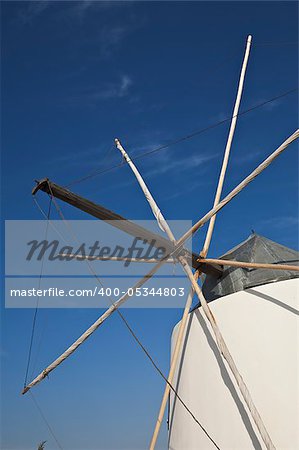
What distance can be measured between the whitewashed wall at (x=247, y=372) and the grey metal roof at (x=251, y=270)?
26 cm

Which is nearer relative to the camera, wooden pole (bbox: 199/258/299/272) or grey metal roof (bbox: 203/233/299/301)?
wooden pole (bbox: 199/258/299/272)

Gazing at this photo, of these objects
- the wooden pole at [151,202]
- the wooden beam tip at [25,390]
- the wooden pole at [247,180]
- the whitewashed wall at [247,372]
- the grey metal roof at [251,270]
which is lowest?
the whitewashed wall at [247,372]

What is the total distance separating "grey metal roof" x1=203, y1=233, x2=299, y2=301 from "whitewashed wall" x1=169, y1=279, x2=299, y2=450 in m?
0.26

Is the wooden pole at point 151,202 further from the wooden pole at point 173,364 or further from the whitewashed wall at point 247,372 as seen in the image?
the whitewashed wall at point 247,372

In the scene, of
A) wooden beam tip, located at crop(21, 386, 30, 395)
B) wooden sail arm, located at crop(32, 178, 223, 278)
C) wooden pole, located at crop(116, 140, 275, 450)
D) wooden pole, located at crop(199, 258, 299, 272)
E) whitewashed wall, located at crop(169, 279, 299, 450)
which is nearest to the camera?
wooden pole, located at crop(116, 140, 275, 450)

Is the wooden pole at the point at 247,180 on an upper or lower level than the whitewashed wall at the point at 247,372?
upper

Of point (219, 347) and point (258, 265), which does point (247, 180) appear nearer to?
point (258, 265)

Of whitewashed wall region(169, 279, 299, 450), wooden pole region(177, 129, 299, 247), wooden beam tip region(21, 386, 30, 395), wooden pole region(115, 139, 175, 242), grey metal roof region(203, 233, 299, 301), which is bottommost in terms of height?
whitewashed wall region(169, 279, 299, 450)

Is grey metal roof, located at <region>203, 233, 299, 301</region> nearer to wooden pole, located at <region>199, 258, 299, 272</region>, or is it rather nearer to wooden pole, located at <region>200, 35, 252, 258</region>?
wooden pole, located at <region>199, 258, 299, 272</region>

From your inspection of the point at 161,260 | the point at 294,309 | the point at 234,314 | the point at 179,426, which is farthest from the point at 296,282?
the point at 179,426

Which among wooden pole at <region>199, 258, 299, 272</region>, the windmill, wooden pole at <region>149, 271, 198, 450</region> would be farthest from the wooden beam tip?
wooden pole at <region>199, 258, 299, 272</region>

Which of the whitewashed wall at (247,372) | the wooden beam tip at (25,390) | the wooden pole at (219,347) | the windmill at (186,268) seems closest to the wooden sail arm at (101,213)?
the windmill at (186,268)

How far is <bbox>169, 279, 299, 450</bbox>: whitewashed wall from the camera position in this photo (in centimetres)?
727

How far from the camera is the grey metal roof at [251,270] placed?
836 cm
